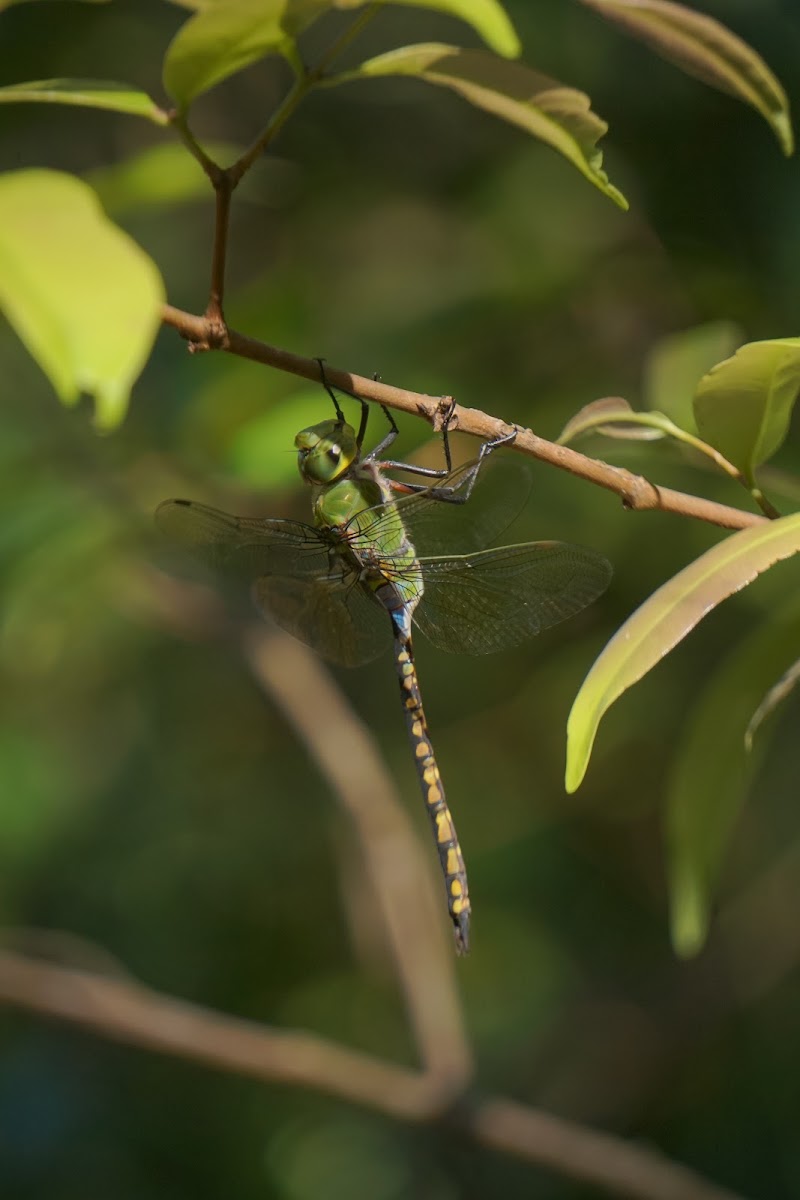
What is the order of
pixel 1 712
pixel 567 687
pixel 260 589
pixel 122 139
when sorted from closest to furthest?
1. pixel 260 589
2. pixel 567 687
3. pixel 1 712
4. pixel 122 139

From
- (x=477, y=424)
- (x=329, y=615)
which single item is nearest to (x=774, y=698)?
(x=477, y=424)

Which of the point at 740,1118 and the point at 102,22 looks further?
the point at 740,1118

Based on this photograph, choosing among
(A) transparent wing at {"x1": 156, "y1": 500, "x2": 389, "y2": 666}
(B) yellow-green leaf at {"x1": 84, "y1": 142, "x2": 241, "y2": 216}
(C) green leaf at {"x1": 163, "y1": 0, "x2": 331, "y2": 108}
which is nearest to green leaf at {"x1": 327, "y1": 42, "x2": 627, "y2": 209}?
(C) green leaf at {"x1": 163, "y1": 0, "x2": 331, "y2": 108}

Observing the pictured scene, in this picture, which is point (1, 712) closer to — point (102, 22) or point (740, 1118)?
point (102, 22)

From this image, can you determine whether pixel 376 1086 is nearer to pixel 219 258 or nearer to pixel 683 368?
pixel 683 368

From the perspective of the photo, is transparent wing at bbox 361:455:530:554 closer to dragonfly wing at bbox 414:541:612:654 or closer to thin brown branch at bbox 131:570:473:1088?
dragonfly wing at bbox 414:541:612:654

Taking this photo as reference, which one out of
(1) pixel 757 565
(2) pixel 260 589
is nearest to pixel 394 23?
(2) pixel 260 589

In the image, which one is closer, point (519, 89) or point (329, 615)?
point (519, 89)

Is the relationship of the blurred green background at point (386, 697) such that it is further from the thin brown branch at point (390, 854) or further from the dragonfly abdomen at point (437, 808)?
the dragonfly abdomen at point (437, 808)
